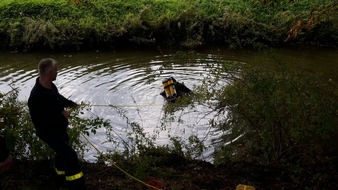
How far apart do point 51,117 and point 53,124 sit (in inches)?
4.4

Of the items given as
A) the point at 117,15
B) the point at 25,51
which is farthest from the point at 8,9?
the point at 117,15

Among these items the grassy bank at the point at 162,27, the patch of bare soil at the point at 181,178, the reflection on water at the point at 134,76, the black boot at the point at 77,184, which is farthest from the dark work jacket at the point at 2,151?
the grassy bank at the point at 162,27

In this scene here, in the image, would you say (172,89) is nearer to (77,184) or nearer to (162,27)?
(77,184)

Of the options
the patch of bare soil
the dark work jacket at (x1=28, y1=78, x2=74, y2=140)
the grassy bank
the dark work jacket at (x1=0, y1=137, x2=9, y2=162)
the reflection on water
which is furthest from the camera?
the grassy bank

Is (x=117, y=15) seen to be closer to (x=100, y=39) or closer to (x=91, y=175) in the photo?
(x=100, y=39)

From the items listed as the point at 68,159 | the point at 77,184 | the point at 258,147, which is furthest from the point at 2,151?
the point at 258,147

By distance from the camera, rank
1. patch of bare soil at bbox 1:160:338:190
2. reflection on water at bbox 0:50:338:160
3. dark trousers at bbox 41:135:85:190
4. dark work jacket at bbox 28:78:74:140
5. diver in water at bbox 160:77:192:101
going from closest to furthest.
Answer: dark work jacket at bbox 28:78:74:140
dark trousers at bbox 41:135:85:190
patch of bare soil at bbox 1:160:338:190
reflection on water at bbox 0:50:338:160
diver in water at bbox 160:77:192:101

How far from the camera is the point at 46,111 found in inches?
195

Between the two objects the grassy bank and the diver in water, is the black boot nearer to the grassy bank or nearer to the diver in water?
the diver in water

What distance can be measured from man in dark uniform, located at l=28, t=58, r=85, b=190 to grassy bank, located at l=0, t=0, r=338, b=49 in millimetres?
12224

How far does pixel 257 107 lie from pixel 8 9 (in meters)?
17.2

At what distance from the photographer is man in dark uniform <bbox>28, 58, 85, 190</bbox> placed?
4.94 m

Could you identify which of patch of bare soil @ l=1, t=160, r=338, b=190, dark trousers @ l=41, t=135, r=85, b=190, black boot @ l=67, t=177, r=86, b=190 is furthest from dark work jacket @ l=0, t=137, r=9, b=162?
patch of bare soil @ l=1, t=160, r=338, b=190

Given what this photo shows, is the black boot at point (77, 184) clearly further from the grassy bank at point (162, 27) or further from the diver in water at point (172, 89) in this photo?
the grassy bank at point (162, 27)
